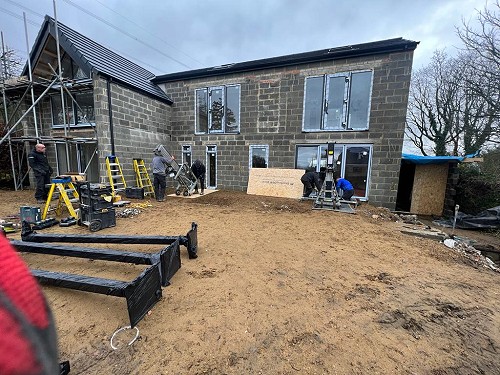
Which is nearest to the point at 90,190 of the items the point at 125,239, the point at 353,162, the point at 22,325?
the point at 125,239

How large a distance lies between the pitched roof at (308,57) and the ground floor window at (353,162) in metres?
3.14

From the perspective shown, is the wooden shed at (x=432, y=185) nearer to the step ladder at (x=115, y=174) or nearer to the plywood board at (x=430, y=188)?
the plywood board at (x=430, y=188)

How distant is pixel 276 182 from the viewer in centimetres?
916

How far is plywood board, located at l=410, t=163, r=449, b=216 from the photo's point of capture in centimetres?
851

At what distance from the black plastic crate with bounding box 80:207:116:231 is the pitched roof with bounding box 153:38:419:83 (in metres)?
7.57

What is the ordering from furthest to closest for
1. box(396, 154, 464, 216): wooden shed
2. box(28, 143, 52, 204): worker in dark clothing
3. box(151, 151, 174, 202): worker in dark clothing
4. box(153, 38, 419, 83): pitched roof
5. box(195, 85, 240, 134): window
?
box(195, 85, 240, 134): window → box(396, 154, 464, 216): wooden shed → box(151, 151, 174, 202): worker in dark clothing → box(153, 38, 419, 83): pitched roof → box(28, 143, 52, 204): worker in dark clothing

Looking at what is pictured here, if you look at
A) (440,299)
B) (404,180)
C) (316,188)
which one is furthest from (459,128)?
(440,299)

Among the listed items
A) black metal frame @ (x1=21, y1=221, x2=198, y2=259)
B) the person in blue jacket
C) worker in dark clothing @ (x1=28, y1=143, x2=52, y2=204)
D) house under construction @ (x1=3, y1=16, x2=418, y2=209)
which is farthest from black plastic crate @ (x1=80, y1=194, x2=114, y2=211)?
the person in blue jacket

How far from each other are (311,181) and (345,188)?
1190mm

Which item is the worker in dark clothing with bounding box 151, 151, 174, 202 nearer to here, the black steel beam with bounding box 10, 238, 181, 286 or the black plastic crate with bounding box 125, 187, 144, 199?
the black plastic crate with bounding box 125, 187, 144, 199

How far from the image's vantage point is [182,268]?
323cm

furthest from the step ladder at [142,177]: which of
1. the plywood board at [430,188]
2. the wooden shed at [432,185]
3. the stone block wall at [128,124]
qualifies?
the plywood board at [430,188]

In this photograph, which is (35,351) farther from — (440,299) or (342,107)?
(342,107)

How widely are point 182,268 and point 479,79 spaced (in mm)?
14852
